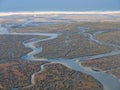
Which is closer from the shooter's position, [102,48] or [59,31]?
[102,48]

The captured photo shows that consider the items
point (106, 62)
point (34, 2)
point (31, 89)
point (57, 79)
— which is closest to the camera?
point (31, 89)

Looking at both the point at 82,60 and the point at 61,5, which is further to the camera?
the point at 61,5

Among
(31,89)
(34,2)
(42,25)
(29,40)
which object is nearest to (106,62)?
(31,89)

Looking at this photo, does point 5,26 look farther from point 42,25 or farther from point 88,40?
point 88,40

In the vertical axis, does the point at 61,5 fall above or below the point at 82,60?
below

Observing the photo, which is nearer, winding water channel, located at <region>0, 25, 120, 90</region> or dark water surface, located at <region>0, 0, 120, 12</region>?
winding water channel, located at <region>0, 25, 120, 90</region>

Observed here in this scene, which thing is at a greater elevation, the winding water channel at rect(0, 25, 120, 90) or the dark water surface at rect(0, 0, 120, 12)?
the winding water channel at rect(0, 25, 120, 90)

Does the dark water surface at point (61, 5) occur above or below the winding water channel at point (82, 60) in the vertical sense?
below

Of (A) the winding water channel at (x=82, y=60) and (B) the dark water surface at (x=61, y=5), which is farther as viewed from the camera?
(B) the dark water surface at (x=61, y=5)
